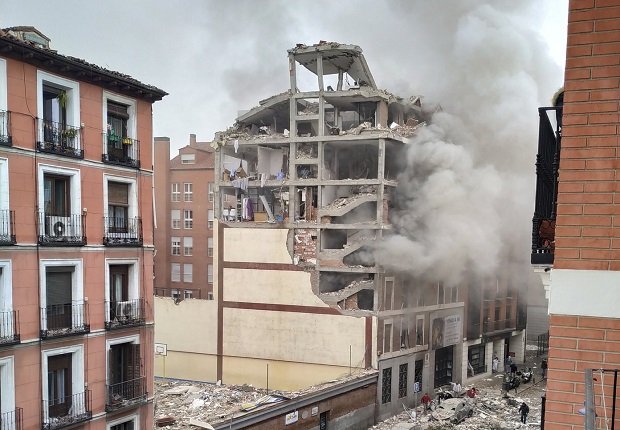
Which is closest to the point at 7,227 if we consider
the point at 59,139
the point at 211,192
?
the point at 59,139

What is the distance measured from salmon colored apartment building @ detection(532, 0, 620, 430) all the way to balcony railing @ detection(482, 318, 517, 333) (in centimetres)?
3206

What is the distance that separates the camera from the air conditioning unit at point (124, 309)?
14375 millimetres

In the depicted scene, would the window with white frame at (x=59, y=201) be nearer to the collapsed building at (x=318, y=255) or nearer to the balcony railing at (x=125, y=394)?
the balcony railing at (x=125, y=394)

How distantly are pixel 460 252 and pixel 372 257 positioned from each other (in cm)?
448

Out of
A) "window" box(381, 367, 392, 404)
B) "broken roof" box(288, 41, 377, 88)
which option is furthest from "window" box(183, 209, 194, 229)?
"window" box(381, 367, 392, 404)

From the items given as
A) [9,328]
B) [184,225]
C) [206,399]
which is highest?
[9,328]

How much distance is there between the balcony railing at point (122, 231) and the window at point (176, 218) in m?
29.5

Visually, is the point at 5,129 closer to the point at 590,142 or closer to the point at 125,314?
the point at 125,314

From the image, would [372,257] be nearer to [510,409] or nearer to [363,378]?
[363,378]

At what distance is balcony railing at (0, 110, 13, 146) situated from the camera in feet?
38.0

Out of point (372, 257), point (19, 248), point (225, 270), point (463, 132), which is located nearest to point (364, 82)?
point (463, 132)

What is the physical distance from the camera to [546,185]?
504 centimetres

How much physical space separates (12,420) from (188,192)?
3308cm

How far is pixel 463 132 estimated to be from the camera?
1091 inches
